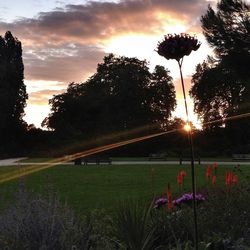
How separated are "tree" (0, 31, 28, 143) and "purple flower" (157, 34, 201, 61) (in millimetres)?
51945

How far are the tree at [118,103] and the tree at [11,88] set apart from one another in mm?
3927

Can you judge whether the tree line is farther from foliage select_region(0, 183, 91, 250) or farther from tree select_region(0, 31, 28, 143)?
foliage select_region(0, 183, 91, 250)

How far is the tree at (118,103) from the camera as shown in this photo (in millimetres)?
59125

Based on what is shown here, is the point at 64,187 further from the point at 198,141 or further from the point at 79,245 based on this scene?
the point at 198,141

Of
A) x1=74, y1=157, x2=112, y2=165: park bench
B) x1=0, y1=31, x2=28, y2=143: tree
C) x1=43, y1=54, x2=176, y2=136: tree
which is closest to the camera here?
x1=74, y1=157, x2=112, y2=165: park bench

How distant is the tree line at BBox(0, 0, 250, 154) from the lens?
55078mm

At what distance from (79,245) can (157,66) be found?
2310 inches

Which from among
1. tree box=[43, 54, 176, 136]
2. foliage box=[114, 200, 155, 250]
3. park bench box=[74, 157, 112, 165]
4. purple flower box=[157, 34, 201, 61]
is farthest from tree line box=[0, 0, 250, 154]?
purple flower box=[157, 34, 201, 61]

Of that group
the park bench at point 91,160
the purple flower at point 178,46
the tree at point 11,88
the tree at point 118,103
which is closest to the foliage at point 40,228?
the purple flower at point 178,46

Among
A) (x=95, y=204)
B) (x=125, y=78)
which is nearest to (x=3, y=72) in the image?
(x=125, y=78)

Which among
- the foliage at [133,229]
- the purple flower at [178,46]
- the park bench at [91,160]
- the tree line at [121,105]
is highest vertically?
the tree line at [121,105]

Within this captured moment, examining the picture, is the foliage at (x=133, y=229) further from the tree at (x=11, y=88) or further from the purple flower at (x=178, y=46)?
the tree at (x=11, y=88)

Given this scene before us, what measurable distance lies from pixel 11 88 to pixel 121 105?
11267mm

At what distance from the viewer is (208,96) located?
200 feet
